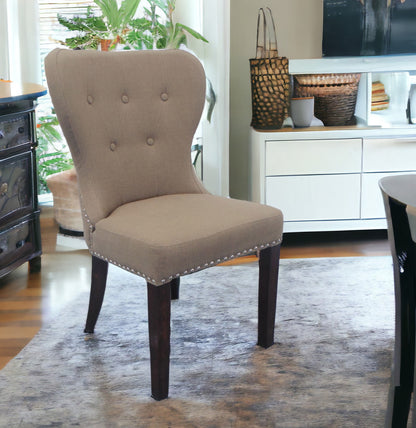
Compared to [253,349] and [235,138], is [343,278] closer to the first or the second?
[253,349]

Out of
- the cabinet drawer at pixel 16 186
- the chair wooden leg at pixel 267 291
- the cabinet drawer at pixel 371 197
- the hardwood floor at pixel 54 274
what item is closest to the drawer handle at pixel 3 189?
the cabinet drawer at pixel 16 186

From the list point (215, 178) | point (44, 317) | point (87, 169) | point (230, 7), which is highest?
point (230, 7)

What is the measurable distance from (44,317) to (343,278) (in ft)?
4.26

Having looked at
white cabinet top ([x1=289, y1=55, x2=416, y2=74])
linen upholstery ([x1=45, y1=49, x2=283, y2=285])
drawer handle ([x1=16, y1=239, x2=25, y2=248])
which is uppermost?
white cabinet top ([x1=289, y1=55, x2=416, y2=74])

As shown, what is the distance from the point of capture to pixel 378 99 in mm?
3678

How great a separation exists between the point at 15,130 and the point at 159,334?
137 centimetres

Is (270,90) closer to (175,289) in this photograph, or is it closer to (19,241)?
(175,289)

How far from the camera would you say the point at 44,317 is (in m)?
2.65

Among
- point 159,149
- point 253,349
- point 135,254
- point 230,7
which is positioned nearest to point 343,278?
point 253,349

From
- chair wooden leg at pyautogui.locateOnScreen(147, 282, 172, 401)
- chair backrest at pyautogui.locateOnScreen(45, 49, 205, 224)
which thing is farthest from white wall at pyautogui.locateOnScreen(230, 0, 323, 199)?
chair wooden leg at pyautogui.locateOnScreen(147, 282, 172, 401)

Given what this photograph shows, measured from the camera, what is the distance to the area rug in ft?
6.26

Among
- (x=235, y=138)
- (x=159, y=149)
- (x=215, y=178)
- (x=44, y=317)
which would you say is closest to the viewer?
(x=159, y=149)

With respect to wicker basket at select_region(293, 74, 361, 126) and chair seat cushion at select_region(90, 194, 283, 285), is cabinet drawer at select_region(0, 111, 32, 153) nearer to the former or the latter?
chair seat cushion at select_region(90, 194, 283, 285)

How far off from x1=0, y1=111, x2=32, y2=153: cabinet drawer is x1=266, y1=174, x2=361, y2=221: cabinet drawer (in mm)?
1194
